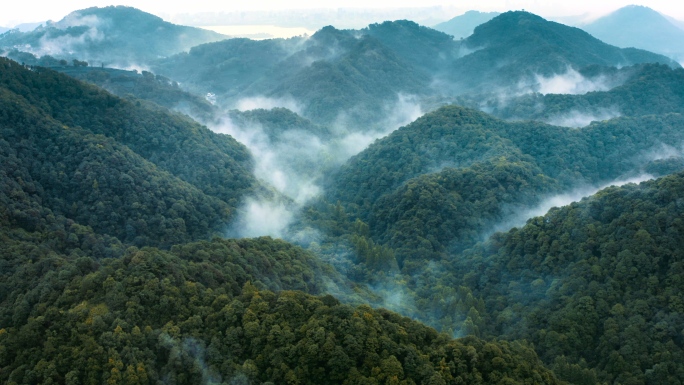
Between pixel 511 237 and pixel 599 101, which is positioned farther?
pixel 599 101

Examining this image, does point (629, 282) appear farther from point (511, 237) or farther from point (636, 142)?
point (636, 142)

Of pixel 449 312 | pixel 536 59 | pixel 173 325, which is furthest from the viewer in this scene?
pixel 536 59

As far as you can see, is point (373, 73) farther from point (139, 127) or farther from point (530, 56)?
point (139, 127)

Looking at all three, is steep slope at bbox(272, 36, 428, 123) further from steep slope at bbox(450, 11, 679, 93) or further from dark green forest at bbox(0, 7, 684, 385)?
steep slope at bbox(450, 11, 679, 93)

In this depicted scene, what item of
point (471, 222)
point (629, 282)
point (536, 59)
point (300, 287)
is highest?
point (536, 59)

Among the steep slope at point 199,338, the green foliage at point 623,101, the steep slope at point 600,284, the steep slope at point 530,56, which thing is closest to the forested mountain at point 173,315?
the steep slope at point 199,338

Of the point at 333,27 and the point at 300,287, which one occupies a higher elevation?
the point at 333,27

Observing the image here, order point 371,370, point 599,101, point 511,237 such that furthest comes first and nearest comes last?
point 599,101
point 511,237
point 371,370

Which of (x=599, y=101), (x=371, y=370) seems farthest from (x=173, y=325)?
(x=599, y=101)
